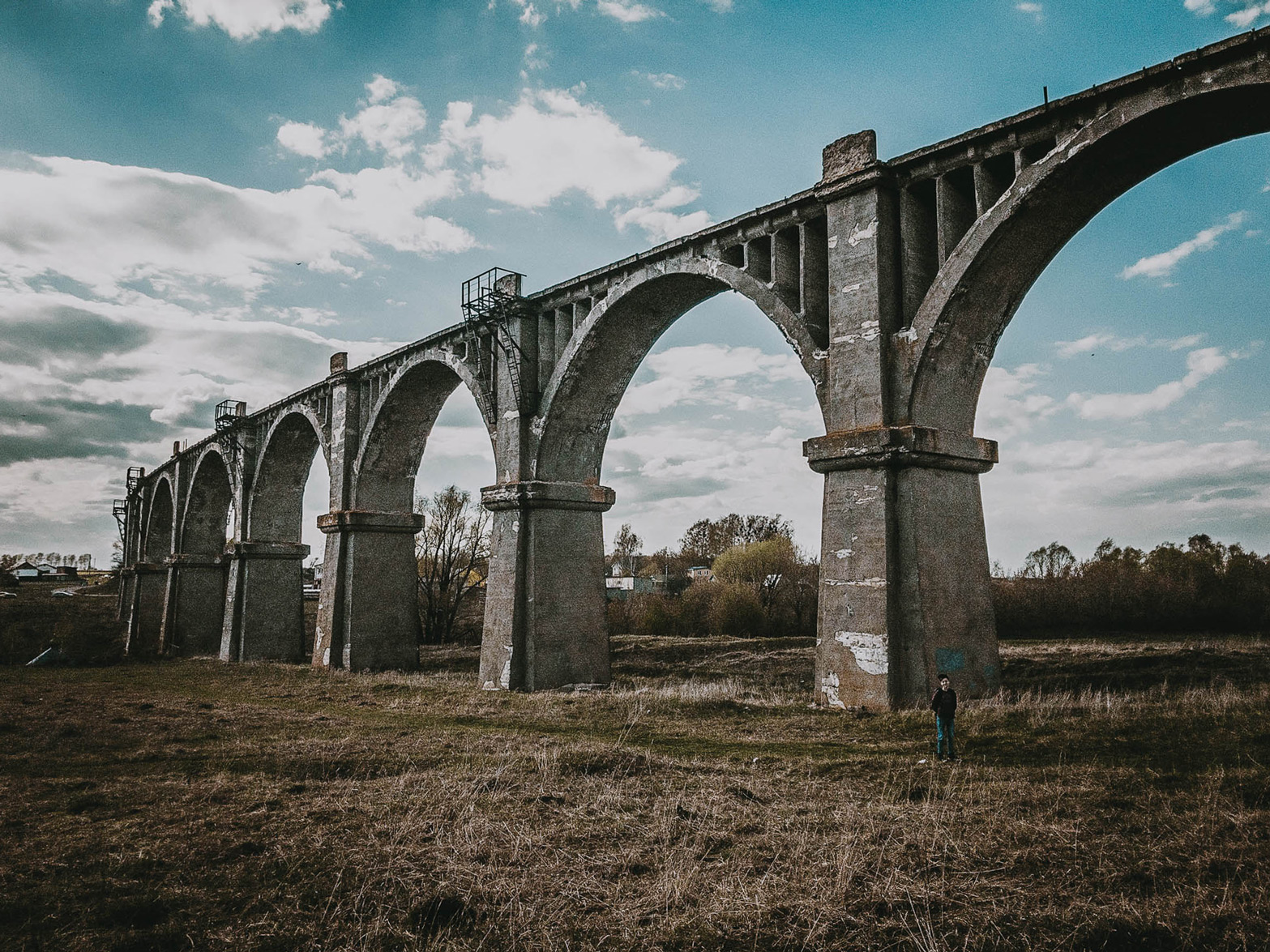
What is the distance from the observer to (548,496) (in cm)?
1488

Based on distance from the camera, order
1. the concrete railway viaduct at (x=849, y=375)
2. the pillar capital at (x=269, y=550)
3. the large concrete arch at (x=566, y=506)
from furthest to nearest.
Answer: the pillar capital at (x=269, y=550), the large concrete arch at (x=566, y=506), the concrete railway viaduct at (x=849, y=375)

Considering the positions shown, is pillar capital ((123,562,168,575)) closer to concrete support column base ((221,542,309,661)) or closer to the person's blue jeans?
concrete support column base ((221,542,309,661))

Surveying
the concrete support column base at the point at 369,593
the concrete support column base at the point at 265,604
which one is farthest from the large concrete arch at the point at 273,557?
the concrete support column base at the point at 369,593

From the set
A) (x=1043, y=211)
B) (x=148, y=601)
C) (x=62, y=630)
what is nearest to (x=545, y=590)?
(x=1043, y=211)

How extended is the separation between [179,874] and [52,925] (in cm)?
68

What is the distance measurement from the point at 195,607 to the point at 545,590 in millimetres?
22094

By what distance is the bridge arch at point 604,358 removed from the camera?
1358 cm

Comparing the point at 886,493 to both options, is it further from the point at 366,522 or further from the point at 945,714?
the point at 366,522

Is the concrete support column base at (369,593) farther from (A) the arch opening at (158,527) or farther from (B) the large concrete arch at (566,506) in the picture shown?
(A) the arch opening at (158,527)

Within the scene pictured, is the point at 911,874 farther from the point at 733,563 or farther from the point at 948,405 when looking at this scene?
the point at 733,563

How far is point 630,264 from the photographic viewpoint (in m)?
13.8

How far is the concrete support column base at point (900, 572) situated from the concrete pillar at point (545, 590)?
5608 millimetres

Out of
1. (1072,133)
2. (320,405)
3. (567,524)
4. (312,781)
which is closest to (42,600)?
(320,405)

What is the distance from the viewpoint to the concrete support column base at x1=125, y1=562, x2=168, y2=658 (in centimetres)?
3644
